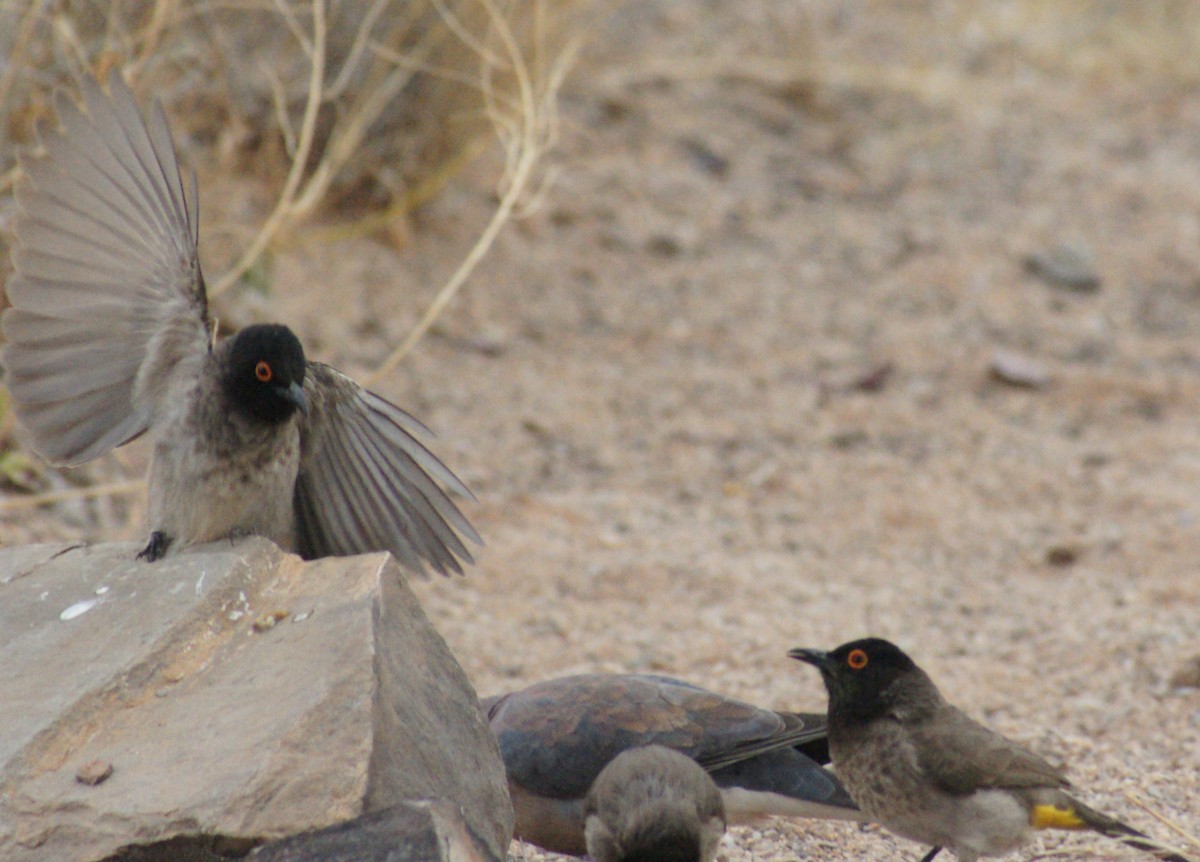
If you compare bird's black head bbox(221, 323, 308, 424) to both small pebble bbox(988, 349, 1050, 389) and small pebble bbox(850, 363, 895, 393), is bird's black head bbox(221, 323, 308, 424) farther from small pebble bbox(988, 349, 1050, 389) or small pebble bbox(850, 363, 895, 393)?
small pebble bbox(988, 349, 1050, 389)

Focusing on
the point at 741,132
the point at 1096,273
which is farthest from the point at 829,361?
the point at 741,132

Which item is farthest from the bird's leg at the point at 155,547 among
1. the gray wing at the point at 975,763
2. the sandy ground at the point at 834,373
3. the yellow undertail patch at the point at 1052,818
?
the yellow undertail patch at the point at 1052,818

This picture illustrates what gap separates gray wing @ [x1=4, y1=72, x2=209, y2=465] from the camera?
13.1 feet

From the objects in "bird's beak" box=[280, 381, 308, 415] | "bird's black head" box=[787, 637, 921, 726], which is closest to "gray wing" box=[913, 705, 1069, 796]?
"bird's black head" box=[787, 637, 921, 726]

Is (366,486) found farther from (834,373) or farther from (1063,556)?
(834,373)

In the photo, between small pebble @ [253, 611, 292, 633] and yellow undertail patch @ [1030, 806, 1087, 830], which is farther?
yellow undertail patch @ [1030, 806, 1087, 830]

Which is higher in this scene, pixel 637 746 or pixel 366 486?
pixel 366 486

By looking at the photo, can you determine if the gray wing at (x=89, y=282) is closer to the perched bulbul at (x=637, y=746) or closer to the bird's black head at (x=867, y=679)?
the perched bulbul at (x=637, y=746)

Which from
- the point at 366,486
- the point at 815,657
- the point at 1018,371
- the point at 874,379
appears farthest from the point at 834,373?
the point at 366,486

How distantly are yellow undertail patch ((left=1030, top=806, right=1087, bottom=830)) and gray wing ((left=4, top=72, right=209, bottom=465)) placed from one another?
7.26ft

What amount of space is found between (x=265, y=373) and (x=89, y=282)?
0.55 meters

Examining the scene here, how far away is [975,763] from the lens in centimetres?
382

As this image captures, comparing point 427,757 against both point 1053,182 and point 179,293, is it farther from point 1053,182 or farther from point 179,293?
point 1053,182

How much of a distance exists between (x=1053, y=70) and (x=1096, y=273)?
11.6ft
